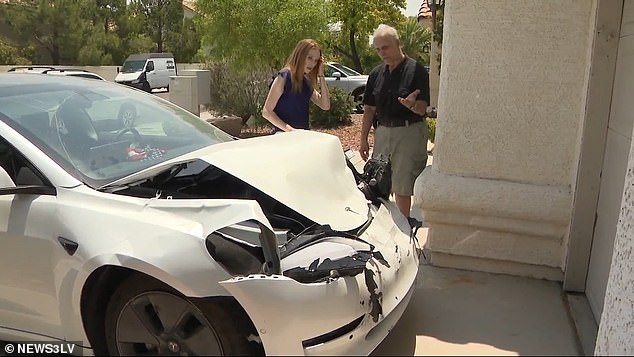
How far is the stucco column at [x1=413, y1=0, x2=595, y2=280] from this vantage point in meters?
→ 3.99

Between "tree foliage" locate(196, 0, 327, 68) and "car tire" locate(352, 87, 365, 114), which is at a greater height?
"tree foliage" locate(196, 0, 327, 68)

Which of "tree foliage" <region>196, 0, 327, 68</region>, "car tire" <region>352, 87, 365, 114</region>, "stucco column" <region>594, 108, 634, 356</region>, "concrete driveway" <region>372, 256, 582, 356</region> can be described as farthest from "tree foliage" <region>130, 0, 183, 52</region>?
"stucco column" <region>594, 108, 634, 356</region>

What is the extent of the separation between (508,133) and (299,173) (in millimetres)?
1849

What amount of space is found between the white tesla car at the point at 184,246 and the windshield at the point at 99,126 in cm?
1

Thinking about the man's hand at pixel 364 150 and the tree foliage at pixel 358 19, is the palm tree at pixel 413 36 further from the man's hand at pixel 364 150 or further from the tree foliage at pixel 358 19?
the man's hand at pixel 364 150

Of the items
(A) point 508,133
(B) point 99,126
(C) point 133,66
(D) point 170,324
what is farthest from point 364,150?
(C) point 133,66

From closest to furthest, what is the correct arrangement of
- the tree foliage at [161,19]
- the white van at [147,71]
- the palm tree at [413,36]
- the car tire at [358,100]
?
the car tire at [358,100] < the white van at [147,71] < the palm tree at [413,36] < the tree foliage at [161,19]

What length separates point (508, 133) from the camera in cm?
418

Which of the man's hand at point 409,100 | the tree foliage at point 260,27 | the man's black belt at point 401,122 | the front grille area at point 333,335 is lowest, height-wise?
the front grille area at point 333,335

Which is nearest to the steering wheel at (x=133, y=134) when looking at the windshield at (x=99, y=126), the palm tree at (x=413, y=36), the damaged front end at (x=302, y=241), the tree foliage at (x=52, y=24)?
the windshield at (x=99, y=126)

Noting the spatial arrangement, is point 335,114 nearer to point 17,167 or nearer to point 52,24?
point 17,167

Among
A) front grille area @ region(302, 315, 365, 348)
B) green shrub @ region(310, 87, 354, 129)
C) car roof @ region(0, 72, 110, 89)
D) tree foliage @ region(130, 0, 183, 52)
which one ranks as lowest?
green shrub @ region(310, 87, 354, 129)

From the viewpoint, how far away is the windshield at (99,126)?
10.1 feet

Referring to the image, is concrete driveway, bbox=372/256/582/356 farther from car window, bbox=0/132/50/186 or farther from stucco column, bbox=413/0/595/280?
car window, bbox=0/132/50/186
